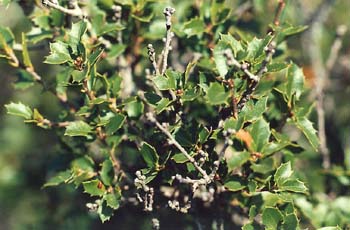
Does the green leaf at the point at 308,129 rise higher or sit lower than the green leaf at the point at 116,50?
lower

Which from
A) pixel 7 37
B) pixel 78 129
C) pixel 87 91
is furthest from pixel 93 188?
pixel 7 37

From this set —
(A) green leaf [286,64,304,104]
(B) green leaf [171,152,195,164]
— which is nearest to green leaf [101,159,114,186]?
(B) green leaf [171,152,195,164]

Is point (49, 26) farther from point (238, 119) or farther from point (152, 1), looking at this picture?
point (238, 119)

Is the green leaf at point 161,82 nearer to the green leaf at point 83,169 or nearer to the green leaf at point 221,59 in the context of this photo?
the green leaf at point 221,59

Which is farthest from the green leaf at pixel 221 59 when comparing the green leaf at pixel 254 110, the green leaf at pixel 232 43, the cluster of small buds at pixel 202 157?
the cluster of small buds at pixel 202 157

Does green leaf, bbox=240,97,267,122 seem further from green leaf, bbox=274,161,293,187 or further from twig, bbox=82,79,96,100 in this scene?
twig, bbox=82,79,96,100
